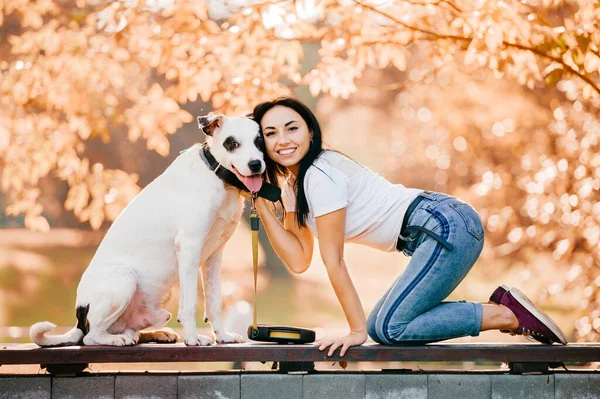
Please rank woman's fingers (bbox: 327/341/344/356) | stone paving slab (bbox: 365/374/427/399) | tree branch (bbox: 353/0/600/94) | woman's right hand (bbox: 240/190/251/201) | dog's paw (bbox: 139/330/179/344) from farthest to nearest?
1. tree branch (bbox: 353/0/600/94)
2. dog's paw (bbox: 139/330/179/344)
3. woman's right hand (bbox: 240/190/251/201)
4. stone paving slab (bbox: 365/374/427/399)
5. woman's fingers (bbox: 327/341/344/356)

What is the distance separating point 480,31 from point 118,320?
2.34 metres

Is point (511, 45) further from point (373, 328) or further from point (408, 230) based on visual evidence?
point (373, 328)

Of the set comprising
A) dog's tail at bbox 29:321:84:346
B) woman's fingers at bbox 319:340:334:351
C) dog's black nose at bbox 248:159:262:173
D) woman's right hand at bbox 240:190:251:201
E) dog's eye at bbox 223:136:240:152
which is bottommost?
woman's fingers at bbox 319:340:334:351

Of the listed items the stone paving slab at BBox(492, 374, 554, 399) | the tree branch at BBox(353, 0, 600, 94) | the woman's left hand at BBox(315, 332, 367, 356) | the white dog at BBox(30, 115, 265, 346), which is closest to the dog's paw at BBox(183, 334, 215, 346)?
the white dog at BBox(30, 115, 265, 346)

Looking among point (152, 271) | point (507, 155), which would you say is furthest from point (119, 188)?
point (507, 155)

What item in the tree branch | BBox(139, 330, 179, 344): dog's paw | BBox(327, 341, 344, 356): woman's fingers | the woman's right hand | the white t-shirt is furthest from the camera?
the tree branch

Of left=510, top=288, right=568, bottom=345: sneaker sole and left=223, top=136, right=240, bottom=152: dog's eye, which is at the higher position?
left=223, top=136, right=240, bottom=152: dog's eye

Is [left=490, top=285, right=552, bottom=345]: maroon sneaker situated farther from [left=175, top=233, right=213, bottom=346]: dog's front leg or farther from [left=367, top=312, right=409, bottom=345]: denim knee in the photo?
[left=175, top=233, right=213, bottom=346]: dog's front leg

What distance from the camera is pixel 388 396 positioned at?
2.74 meters

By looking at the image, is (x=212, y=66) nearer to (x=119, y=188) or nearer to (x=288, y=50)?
(x=288, y=50)

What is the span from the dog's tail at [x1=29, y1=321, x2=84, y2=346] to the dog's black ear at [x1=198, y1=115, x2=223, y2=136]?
100cm

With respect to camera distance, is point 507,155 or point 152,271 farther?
point 507,155

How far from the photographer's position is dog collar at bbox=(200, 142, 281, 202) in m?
2.90

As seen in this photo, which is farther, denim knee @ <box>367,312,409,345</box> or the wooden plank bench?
denim knee @ <box>367,312,409,345</box>
